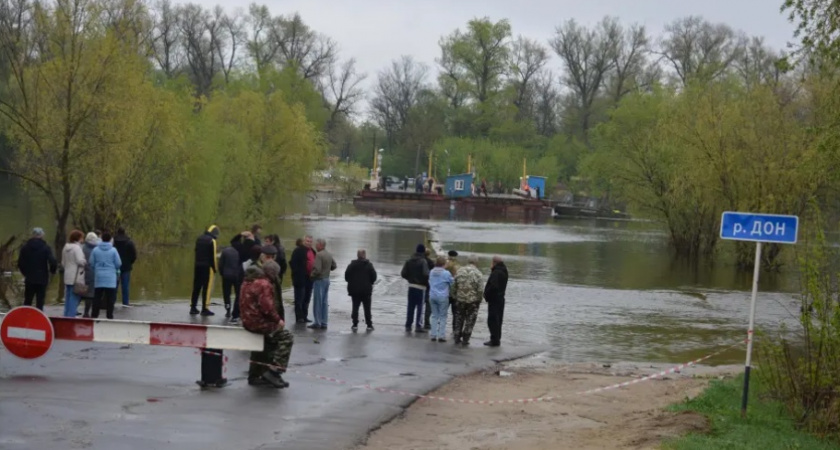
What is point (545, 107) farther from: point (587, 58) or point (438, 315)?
point (438, 315)

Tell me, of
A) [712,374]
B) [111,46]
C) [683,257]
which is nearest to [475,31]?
[683,257]

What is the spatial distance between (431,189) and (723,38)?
3339cm

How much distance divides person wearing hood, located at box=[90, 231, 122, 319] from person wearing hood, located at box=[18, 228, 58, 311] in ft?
2.56

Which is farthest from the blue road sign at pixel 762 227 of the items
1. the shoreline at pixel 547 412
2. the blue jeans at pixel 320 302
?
the blue jeans at pixel 320 302

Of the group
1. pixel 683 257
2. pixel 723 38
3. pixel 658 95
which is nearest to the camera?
pixel 683 257

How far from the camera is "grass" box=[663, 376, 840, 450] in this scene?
1038 centimetres

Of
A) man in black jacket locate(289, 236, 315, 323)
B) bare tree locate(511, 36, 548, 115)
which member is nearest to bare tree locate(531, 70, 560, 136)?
bare tree locate(511, 36, 548, 115)

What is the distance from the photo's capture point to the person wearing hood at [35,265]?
58.8ft

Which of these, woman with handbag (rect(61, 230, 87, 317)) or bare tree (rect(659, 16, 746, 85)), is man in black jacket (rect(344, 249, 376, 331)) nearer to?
woman with handbag (rect(61, 230, 87, 317))

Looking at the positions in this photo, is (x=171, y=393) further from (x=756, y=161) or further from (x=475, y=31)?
(x=475, y=31)

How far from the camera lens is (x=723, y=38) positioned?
9838 cm

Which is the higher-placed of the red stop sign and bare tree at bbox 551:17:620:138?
bare tree at bbox 551:17:620:138

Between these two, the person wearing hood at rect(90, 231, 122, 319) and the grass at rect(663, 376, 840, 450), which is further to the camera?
the person wearing hood at rect(90, 231, 122, 319)

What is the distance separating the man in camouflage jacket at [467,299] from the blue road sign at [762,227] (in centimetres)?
637
